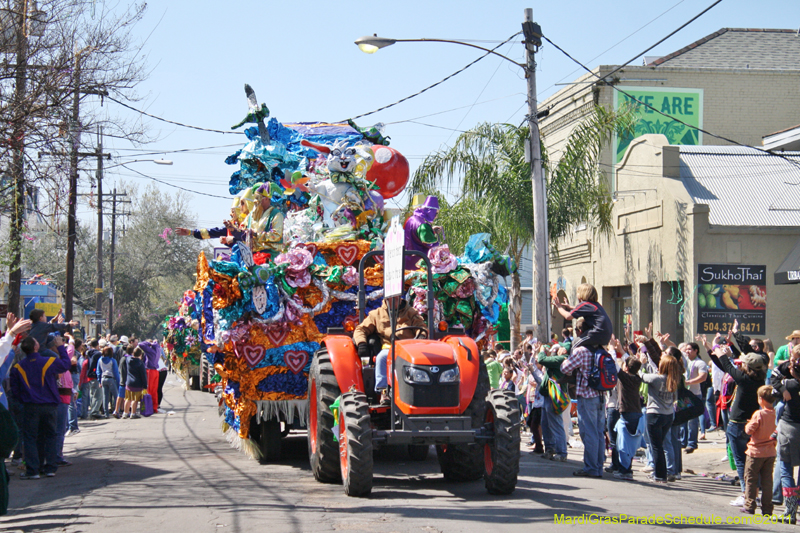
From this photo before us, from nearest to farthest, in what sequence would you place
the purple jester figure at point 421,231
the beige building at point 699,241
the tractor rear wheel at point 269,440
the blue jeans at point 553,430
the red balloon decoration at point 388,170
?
the purple jester figure at point 421,231 → the tractor rear wheel at point 269,440 → the blue jeans at point 553,430 → the red balloon decoration at point 388,170 → the beige building at point 699,241

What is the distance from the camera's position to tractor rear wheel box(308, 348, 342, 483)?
8203mm

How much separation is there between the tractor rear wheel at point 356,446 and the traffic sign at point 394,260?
3.66 ft

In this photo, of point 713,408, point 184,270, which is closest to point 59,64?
point 713,408

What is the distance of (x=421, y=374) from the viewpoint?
24.9 feet

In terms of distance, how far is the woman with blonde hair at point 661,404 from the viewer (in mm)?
9492

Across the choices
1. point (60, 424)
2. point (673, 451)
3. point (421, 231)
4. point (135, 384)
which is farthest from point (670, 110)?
point (60, 424)

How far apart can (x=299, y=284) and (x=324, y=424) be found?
7.21 ft

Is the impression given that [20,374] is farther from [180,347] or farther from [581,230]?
[581,230]

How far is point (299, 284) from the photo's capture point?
9844 millimetres

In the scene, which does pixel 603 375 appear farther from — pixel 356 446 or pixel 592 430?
pixel 356 446

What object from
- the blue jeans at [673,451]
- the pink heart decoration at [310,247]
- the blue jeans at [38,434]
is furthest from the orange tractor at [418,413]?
the blue jeans at [38,434]

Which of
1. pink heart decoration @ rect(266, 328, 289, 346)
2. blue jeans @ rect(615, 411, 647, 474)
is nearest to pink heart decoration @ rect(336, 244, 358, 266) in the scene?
pink heart decoration @ rect(266, 328, 289, 346)

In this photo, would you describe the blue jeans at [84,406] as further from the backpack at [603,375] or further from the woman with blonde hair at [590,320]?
the backpack at [603,375]

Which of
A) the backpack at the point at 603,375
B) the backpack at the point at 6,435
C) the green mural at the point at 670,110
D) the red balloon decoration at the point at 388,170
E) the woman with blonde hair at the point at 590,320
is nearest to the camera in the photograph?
the backpack at the point at 6,435
